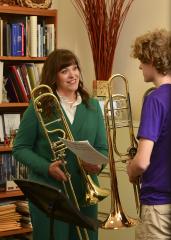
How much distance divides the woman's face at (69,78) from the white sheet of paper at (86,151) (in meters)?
0.36

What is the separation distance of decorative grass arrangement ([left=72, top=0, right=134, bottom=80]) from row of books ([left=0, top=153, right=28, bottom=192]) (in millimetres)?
790

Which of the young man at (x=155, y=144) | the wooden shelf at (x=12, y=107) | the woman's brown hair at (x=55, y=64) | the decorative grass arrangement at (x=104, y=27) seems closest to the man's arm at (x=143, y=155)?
the young man at (x=155, y=144)

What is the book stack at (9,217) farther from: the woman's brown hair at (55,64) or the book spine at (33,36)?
the woman's brown hair at (55,64)

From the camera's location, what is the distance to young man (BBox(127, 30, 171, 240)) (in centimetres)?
161

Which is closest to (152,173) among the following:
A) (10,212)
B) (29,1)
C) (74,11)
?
(10,212)

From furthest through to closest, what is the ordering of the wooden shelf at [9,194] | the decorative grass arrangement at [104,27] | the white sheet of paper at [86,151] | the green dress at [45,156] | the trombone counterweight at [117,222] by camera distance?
the decorative grass arrangement at [104,27] → the wooden shelf at [9,194] → the green dress at [45,156] → the trombone counterweight at [117,222] → the white sheet of paper at [86,151]

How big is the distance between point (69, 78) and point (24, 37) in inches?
38.1

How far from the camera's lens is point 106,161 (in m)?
1.91

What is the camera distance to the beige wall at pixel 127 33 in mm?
2938

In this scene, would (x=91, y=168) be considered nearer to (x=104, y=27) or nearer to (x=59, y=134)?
(x=59, y=134)

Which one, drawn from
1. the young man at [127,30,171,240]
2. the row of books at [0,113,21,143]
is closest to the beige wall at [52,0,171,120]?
the row of books at [0,113,21,143]

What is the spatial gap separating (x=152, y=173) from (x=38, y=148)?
660 millimetres

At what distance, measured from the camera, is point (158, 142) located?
1.66m

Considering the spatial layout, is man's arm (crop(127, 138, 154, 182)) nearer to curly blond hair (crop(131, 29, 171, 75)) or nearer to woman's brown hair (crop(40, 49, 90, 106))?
curly blond hair (crop(131, 29, 171, 75))
